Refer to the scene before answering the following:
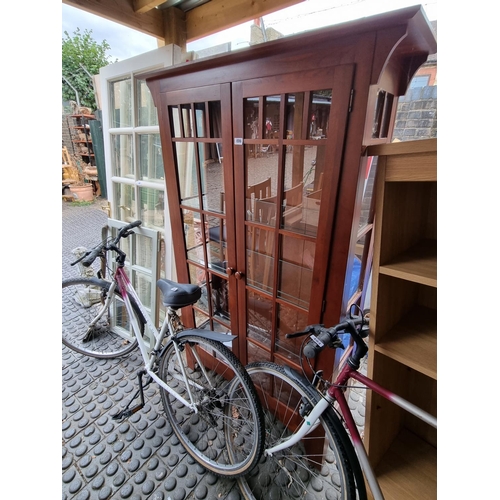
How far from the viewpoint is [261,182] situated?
122 centimetres

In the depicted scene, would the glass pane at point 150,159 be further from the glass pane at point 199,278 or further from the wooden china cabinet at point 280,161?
the glass pane at point 199,278

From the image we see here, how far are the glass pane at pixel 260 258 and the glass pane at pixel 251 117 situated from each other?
1.33ft

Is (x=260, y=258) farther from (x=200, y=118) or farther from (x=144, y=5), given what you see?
(x=144, y=5)

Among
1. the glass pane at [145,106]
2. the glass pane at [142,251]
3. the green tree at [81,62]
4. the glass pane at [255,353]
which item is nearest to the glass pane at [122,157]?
the glass pane at [145,106]

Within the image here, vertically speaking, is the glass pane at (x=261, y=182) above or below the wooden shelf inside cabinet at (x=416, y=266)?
above

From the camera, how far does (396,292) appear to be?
3.18 feet

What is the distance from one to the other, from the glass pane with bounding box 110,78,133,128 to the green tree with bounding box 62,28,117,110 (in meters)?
7.43

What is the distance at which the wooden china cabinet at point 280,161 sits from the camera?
870 mm

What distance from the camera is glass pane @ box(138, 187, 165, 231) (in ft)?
6.64

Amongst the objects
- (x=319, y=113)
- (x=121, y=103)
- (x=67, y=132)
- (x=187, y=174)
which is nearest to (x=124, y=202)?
(x=121, y=103)
